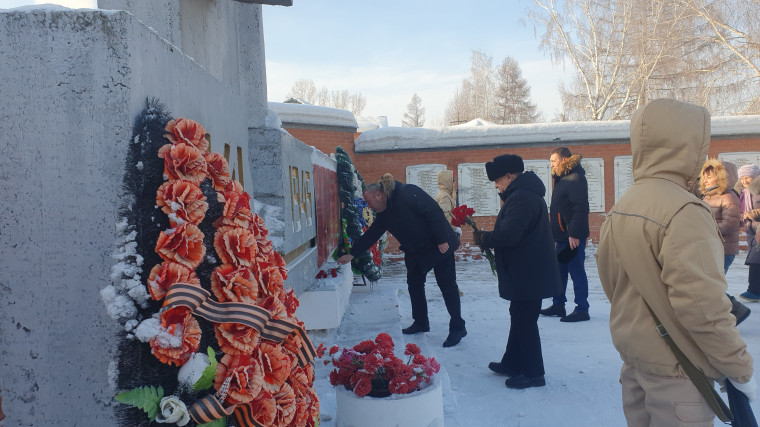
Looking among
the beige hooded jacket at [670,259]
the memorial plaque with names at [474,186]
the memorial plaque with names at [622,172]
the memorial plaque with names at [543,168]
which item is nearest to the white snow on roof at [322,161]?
the beige hooded jacket at [670,259]

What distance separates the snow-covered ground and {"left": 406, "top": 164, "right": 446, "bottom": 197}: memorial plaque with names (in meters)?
4.08

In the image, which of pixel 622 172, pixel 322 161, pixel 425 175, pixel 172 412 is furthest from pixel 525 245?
pixel 622 172

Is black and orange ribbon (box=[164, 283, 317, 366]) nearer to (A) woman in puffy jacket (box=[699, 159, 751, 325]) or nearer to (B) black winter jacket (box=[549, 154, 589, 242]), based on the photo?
(B) black winter jacket (box=[549, 154, 589, 242])

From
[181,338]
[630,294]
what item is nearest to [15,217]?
[181,338]

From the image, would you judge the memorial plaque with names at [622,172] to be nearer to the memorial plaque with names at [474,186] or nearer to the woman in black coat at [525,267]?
the memorial plaque with names at [474,186]

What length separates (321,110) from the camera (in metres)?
11.0

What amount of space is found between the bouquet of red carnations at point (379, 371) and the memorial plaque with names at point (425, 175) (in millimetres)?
8521

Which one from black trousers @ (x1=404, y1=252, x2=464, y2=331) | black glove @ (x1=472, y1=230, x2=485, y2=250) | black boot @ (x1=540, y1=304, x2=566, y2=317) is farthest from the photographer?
black boot @ (x1=540, y1=304, x2=566, y2=317)

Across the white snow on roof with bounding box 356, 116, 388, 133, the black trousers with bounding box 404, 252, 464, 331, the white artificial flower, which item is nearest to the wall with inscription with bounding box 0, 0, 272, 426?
the white artificial flower

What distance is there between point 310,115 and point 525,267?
753cm

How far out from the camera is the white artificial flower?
4.79 ft

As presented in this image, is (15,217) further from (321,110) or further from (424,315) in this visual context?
(321,110)

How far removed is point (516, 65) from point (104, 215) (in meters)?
41.2

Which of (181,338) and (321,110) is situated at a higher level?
(321,110)
